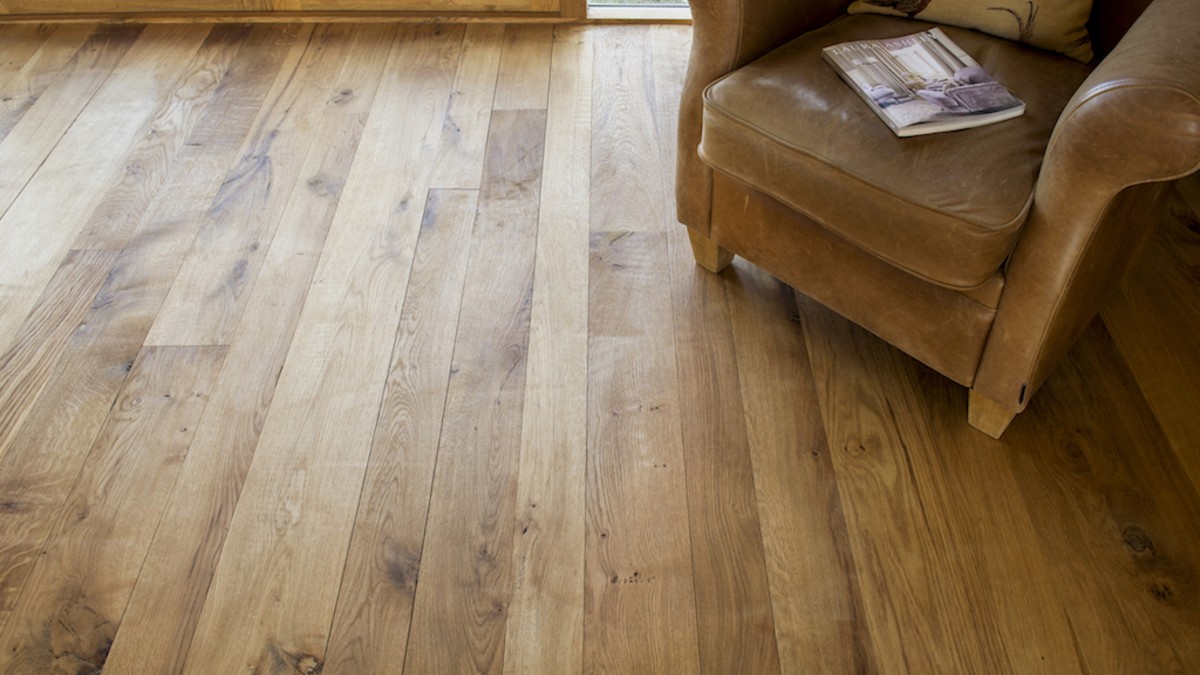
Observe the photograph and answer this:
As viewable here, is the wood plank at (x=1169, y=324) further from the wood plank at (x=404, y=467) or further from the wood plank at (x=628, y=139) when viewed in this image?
the wood plank at (x=404, y=467)

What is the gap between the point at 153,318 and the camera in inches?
78.8

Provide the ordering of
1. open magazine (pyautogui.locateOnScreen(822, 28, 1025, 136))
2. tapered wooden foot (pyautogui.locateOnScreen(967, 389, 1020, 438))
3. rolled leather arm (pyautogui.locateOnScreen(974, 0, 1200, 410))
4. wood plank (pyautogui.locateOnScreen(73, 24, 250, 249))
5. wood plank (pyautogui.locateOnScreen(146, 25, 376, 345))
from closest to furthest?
rolled leather arm (pyautogui.locateOnScreen(974, 0, 1200, 410)), open magazine (pyautogui.locateOnScreen(822, 28, 1025, 136)), tapered wooden foot (pyautogui.locateOnScreen(967, 389, 1020, 438)), wood plank (pyautogui.locateOnScreen(146, 25, 376, 345)), wood plank (pyautogui.locateOnScreen(73, 24, 250, 249))

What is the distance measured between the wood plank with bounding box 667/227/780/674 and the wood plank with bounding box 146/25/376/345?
0.88 m

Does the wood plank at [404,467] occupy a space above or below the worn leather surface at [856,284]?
below

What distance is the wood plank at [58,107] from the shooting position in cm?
237

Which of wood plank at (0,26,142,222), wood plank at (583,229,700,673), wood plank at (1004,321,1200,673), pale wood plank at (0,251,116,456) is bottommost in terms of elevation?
wood plank at (1004,321,1200,673)

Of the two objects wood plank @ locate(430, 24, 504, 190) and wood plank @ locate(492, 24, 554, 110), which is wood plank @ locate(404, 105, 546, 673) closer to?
wood plank @ locate(430, 24, 504, 190)

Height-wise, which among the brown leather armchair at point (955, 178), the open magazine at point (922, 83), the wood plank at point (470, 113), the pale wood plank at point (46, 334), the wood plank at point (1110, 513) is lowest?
the wood plank at point (1110, 513)

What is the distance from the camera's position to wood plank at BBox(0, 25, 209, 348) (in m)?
2.10

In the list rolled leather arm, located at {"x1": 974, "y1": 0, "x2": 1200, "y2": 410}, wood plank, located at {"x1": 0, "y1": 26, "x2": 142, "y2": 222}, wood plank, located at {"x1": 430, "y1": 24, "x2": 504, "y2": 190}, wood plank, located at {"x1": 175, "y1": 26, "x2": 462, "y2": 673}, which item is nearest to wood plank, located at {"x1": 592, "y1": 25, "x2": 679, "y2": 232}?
wood plank, located at {"x1": 430, "y1": 24, "x2": 504, "y2": 190}

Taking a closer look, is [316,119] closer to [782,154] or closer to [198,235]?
[198,235]

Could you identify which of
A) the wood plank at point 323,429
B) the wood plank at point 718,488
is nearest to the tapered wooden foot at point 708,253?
the wood plank at point 718,488

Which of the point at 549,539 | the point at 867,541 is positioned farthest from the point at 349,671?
the point at 867,541

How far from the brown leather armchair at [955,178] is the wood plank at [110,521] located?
1.03 meters
